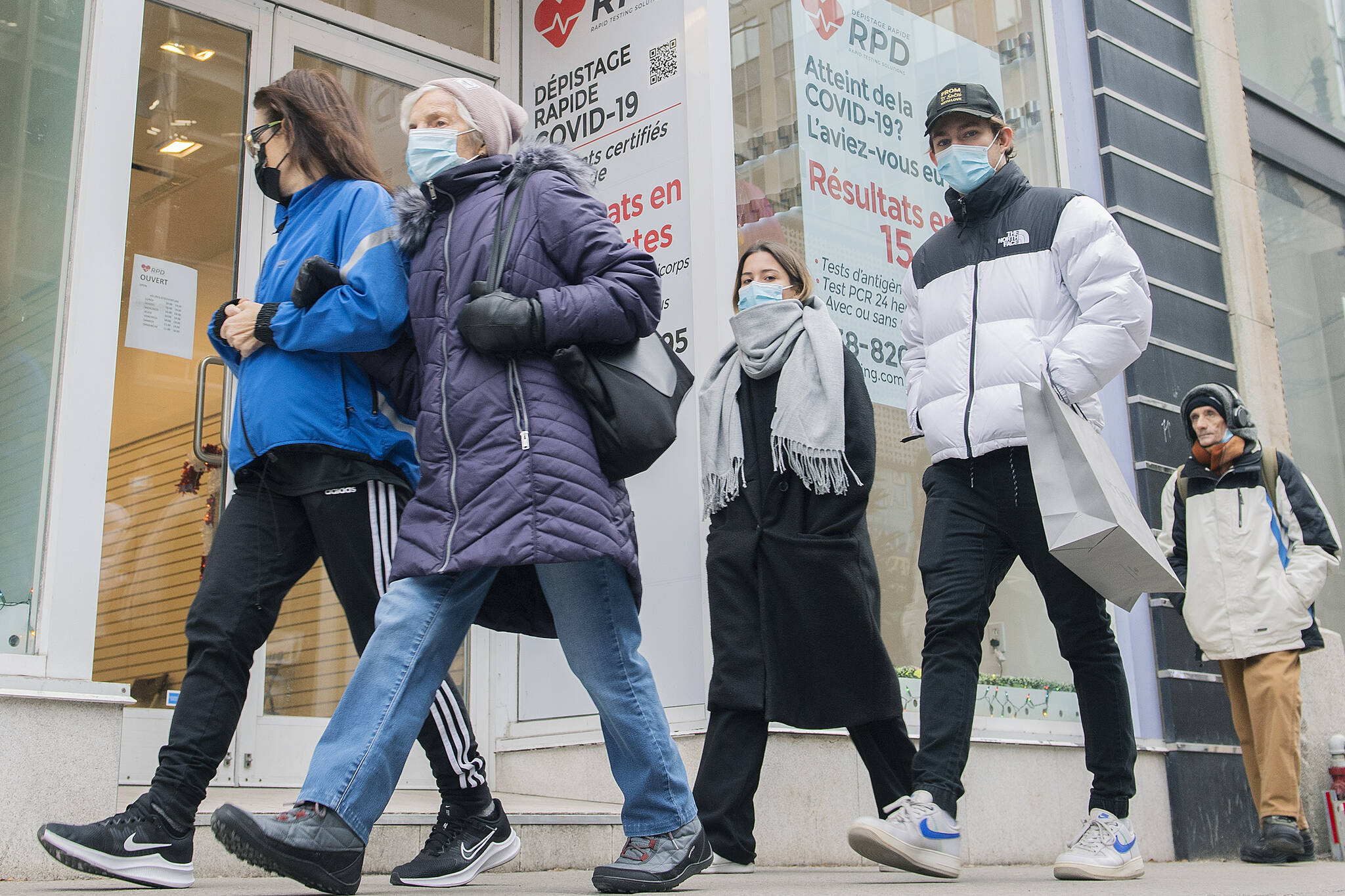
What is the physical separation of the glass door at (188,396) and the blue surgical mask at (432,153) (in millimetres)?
2266

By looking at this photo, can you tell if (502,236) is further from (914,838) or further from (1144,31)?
(1144,31)

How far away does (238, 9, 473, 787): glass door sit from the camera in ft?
17.0

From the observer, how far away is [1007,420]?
12.5 ft

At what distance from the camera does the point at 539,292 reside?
9.96 ft

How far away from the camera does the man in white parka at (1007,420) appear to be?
3.72m

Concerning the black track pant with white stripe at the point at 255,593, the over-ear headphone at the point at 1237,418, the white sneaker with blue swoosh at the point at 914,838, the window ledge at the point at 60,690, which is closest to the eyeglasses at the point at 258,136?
the black track pant with white stripe at the point at 255,593

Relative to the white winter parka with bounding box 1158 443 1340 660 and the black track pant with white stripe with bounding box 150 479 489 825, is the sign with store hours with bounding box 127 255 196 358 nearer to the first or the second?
the black track pant with white stripe with bounding box 150 479 489 825

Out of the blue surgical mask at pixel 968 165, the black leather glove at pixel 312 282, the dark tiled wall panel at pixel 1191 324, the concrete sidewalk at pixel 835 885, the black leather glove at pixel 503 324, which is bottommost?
the concrete sidewalk at pixel 835 885

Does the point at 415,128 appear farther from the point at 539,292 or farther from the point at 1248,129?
the point at 1248,129

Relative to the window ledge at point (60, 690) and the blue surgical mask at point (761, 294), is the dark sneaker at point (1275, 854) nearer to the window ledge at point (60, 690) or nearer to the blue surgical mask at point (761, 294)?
the blue surgical mask at point (761, 294)

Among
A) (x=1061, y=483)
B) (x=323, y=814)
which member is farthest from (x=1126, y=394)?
(x=323, y=814)

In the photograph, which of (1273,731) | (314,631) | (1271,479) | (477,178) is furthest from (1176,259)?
(477,178)

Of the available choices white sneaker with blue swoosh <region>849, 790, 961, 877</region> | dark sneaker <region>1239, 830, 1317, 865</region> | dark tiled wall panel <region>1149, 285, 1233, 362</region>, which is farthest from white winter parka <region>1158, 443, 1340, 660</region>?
white sneaker with blue swoosh <region>849, 790, 961, 877</region>

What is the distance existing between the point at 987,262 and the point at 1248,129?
592cm
